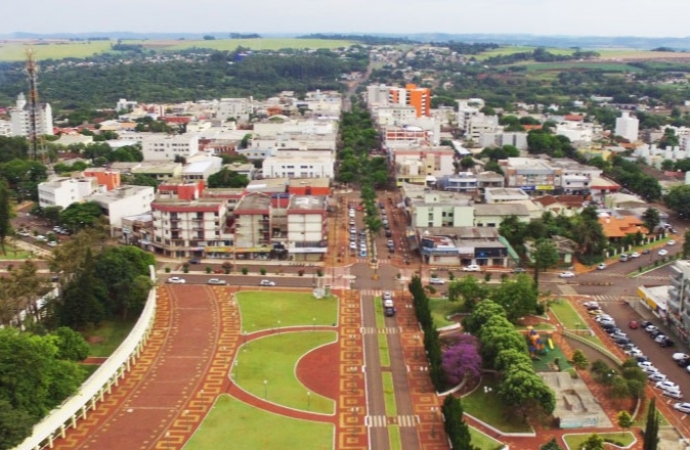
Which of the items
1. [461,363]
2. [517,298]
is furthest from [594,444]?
[517,298]

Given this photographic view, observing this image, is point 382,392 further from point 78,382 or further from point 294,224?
point 294,224

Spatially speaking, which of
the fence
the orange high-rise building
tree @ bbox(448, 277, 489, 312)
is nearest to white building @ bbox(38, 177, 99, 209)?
the fence

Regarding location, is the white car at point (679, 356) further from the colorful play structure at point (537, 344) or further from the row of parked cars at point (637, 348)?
the colorful play structure at point (537, 344)

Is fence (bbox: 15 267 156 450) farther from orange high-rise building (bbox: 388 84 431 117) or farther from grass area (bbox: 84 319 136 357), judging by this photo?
orange high-rise building (bbox: 388 84 431 117)

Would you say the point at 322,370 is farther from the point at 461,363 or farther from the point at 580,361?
the point at 580,361

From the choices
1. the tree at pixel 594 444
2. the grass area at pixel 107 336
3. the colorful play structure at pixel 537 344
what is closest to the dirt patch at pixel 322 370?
the colorful play structure at pixel 537 344
